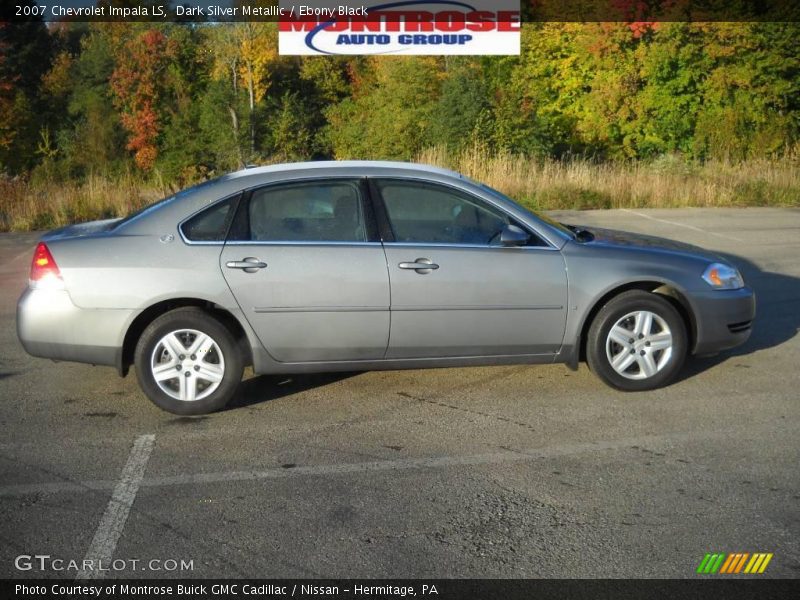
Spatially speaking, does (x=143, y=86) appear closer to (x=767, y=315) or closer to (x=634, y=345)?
(x=767, y=315)

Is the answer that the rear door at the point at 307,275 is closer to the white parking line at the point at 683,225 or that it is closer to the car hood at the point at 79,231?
the car hood at the point at 79,231

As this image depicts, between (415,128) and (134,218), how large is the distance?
32.1 meters

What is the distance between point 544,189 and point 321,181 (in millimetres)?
12760

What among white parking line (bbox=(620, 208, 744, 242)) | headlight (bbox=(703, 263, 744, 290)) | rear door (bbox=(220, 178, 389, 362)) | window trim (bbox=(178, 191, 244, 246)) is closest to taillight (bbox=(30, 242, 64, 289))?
window trim (bbox=(178, 191, 244, 246))

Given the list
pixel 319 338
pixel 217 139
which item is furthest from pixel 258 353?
pixel 217 139

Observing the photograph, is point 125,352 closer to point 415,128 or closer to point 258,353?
point 258,353

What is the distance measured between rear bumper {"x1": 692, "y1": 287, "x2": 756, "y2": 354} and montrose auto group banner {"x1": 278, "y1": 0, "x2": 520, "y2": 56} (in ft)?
94.3

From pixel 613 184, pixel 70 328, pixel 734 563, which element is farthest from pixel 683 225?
pixel 734 563

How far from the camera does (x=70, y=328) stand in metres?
6.03

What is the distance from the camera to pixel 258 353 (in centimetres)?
612

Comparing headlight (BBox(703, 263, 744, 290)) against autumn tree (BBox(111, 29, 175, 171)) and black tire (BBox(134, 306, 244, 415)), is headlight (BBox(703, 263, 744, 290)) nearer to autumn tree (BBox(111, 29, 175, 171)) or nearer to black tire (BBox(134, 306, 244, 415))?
black tire (BBox(134, 306, 244, 415))

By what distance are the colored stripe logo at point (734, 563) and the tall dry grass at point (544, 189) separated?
13899 millimetres

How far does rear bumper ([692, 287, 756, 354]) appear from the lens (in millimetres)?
6488

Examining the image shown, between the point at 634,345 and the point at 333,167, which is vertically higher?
the point at 333,167
